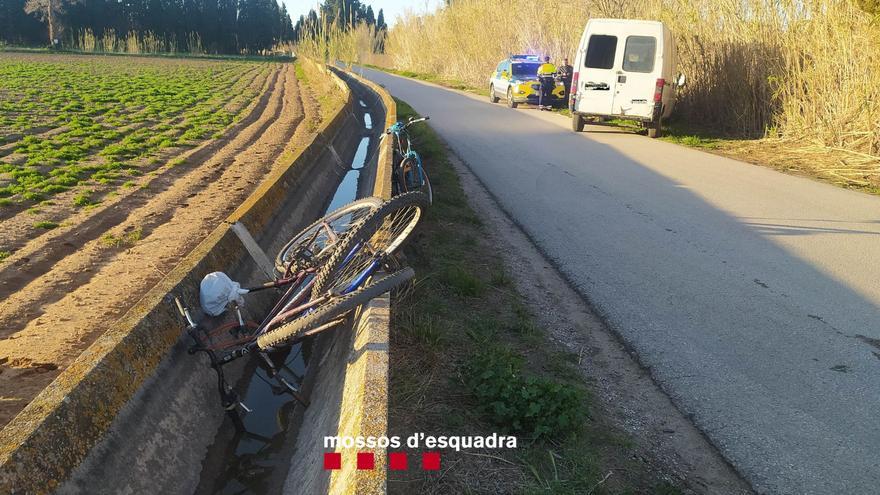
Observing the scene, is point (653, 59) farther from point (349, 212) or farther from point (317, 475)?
point (317, 475)

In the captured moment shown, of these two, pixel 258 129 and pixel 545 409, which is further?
pixel 258 129

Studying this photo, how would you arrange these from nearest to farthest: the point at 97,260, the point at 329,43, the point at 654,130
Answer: the point at 97,260
the point at 654,130
the point at 329,43

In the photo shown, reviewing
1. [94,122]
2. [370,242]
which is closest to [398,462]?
[370,242]

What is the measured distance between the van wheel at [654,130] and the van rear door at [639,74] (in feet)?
1.56

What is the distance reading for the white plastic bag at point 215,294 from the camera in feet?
15.8

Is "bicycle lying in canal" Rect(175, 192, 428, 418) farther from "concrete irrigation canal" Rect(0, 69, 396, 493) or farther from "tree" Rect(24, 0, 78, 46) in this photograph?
"tree" Rect(24, 0, 78, 46)

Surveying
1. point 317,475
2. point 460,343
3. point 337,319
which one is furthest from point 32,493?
point 460,343

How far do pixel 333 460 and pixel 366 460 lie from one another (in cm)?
54

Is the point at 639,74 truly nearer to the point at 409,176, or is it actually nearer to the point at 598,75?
the point at 598,75

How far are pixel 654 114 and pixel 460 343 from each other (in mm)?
12462

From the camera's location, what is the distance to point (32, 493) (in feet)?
9.47

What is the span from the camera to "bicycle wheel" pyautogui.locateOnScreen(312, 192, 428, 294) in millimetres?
4547

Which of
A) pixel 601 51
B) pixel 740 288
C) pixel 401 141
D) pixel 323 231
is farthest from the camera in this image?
pixel 601 51

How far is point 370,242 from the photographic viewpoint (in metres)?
4.85
